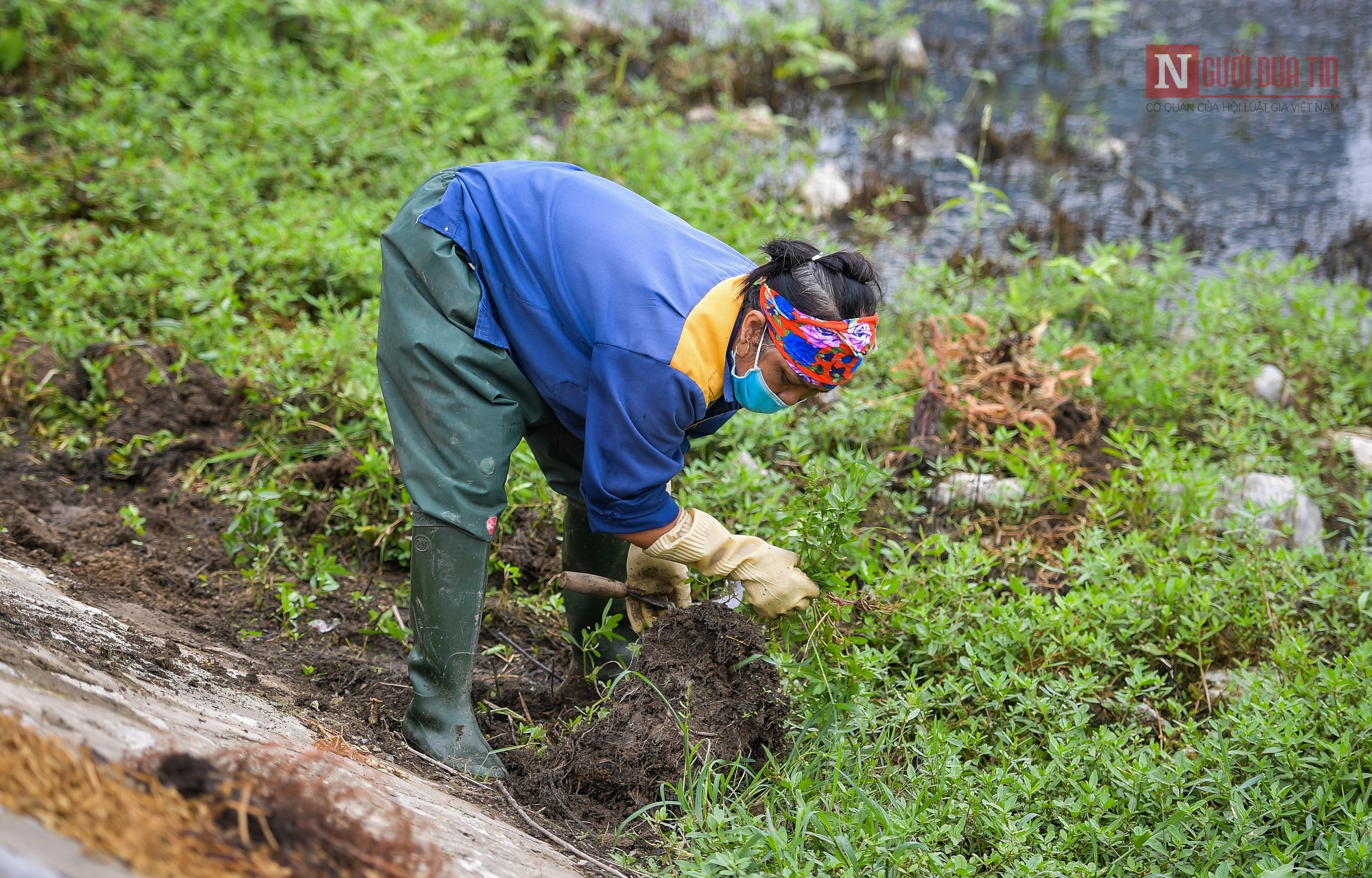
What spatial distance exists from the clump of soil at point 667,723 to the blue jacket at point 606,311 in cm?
37

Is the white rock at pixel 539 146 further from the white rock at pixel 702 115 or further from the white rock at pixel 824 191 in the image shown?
the white rock at pixel 824 191

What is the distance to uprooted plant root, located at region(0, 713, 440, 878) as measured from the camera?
135cm

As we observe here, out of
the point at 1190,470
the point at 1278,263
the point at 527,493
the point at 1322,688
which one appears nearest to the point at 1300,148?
the point at 1278,263

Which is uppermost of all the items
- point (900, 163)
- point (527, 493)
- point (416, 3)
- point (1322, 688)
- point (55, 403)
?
A: point (416, 3)

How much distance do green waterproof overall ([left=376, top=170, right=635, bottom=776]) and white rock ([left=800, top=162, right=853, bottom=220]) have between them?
3.73 m

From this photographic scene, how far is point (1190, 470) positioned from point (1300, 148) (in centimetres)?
480

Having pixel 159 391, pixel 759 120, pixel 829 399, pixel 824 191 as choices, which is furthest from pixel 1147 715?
pixel 759 120

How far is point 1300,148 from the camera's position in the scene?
23.9 feet

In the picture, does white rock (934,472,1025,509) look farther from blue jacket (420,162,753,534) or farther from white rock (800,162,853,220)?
white rock (800,162,853,220)

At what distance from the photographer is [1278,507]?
3.57 metres

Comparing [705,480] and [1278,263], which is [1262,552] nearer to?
[705,480]

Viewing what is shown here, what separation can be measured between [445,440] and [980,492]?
2.14m

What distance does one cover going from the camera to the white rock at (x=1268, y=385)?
4539 mm

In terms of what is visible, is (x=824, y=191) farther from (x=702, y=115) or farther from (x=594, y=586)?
(x=594, y=586)
